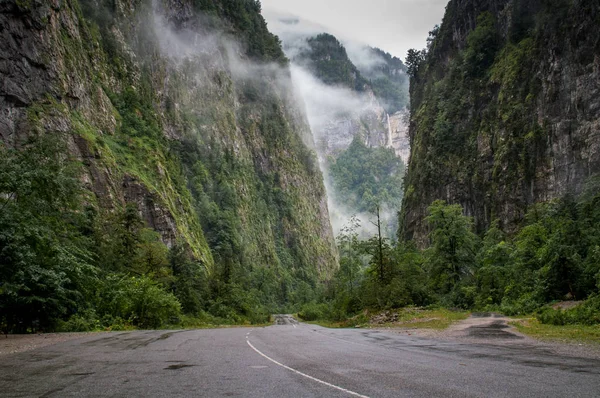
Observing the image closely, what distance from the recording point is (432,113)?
239 ft

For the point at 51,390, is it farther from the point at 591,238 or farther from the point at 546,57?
the point at 546,57

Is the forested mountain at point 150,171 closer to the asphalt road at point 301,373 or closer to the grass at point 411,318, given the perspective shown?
the asphalt road at point 301,373

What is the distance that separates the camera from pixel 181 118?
78438mm

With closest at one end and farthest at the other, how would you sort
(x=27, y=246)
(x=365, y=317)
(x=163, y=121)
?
(x=27, y=246)
(x=365, y=317)
(x=163, y=121)

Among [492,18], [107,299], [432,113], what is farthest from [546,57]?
[107,299]

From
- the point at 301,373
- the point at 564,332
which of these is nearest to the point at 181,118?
the point at 564,332

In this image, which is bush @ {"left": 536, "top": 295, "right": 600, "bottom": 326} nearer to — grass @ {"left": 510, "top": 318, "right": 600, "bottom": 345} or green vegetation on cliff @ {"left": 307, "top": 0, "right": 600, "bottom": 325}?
green vegetation on cliff @ {"left": 307, "top": 0, "right": 600, "bottom": 325}

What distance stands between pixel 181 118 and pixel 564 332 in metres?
72.8

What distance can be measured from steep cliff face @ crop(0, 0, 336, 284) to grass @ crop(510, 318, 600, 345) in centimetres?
3588

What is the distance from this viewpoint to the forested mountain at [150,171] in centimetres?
1975

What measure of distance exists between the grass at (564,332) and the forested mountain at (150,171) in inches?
694

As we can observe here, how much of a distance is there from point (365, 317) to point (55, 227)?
20834 mm

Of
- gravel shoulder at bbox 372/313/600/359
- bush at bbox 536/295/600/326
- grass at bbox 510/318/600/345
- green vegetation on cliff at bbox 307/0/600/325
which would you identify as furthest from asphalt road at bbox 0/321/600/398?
green vegetation on cliff at bbox 307/0/600/325

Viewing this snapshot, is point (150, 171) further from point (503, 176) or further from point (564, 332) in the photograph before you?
point (564, 332)
